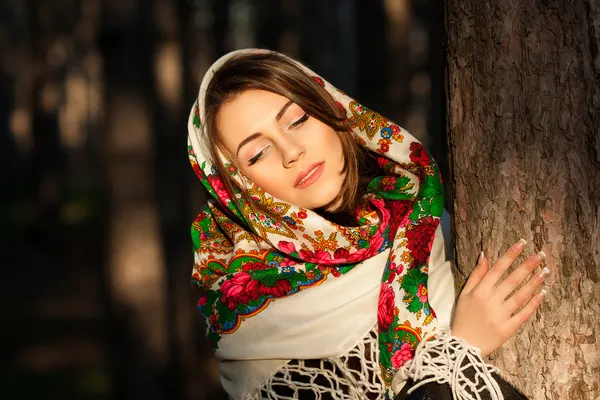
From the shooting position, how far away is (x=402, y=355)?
7.18ft

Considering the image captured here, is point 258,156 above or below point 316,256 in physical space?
above

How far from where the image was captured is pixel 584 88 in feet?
6.54

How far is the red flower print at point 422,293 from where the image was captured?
2230 millimetres

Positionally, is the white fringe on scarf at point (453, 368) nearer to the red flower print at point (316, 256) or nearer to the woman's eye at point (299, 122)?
the red flower print at point (316, 256)

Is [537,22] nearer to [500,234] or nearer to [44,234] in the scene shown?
[500,234]

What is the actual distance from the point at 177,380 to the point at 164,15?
2.58 meters

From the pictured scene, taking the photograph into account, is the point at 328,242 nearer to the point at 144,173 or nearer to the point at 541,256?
the point at 541,256

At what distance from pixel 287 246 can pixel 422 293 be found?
52 centimetres

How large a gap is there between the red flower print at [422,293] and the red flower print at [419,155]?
43 cm

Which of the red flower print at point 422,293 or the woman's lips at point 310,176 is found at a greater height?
the woman's lips at point 310,176

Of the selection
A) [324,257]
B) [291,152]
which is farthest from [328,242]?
[291,152]

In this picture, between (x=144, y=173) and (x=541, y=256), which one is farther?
(x=144, y=173)

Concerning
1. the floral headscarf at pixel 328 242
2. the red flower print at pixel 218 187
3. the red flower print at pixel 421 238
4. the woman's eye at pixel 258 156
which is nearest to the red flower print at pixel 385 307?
the floral headscarf at pixel 328 242

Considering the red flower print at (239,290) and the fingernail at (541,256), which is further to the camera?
the red flower print at (239,290)
